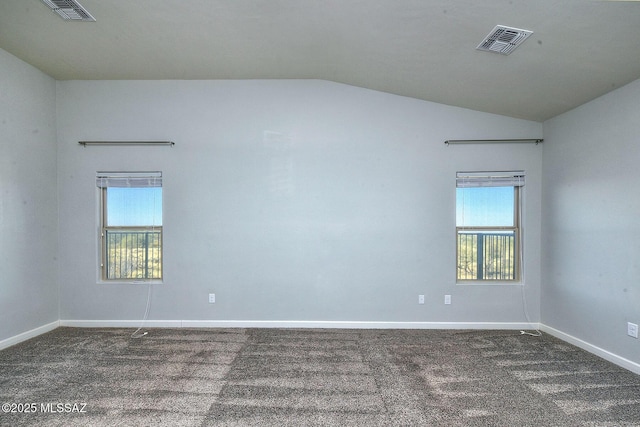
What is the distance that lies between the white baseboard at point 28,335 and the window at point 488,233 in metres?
4.87

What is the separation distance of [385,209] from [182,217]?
2.47 m

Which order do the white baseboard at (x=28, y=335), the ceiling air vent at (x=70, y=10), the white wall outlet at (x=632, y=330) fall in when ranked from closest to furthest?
1. the ceiling air vent at (x=70, y=10)
2. the white wall outlet at (x=632, y=330)
3. the white baseboard at (x=28, y=335)

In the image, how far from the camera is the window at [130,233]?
3.78 m

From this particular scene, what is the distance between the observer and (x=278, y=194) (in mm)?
3732

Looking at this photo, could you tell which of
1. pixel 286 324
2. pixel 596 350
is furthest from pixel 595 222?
pixel 286 324

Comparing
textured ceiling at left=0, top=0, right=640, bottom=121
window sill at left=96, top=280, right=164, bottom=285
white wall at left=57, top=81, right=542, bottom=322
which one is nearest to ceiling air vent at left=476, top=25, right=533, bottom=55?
textured ceiling at left=0, top=0, right=640, bottom=121

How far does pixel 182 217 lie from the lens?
373 cm

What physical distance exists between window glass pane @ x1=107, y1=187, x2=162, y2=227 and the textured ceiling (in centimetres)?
138

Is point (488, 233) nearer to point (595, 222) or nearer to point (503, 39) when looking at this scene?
point (595, 222)

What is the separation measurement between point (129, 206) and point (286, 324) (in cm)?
243

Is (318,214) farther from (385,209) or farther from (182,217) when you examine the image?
(182,217)

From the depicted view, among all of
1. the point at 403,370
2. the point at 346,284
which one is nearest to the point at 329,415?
the point at 403,370

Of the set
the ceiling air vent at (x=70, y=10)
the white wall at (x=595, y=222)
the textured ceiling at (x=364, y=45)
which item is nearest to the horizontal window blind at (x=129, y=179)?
the textured ceiling at (x=364, y=45)

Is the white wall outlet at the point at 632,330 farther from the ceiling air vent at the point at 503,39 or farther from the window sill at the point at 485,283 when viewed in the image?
the ceiling air vent at the point at 503,39
